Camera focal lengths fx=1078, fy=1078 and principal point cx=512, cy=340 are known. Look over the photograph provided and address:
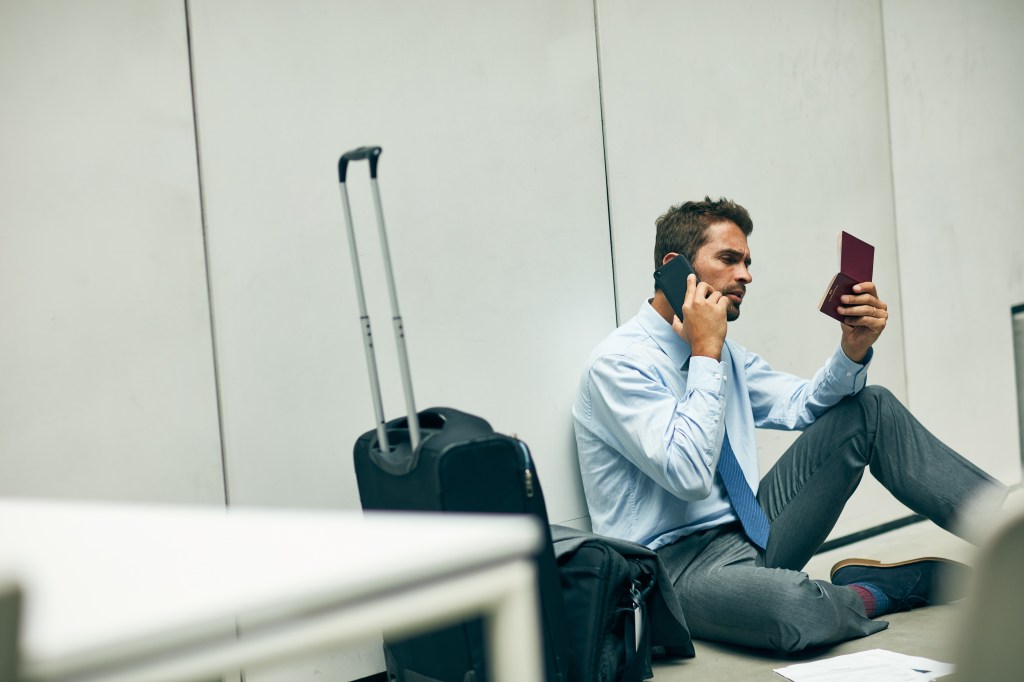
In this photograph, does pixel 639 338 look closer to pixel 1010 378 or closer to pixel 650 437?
pixel 650 437

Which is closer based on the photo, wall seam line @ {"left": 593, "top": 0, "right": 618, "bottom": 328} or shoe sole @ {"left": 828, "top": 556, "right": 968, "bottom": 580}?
shoe sole @ {"left": 828, "top": 556, "right": 968, "bottom": 580}

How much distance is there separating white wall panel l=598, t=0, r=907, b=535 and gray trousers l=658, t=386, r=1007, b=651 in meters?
0.60

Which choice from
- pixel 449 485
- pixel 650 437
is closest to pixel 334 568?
pixel 449 485

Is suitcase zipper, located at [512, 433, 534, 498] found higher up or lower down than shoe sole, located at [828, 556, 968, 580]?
higher up

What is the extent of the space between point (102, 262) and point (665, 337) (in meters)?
1.35

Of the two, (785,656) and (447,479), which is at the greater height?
(447,479)

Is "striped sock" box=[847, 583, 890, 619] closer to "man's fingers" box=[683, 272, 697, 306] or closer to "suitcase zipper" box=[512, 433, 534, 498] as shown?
"man's fingers" box=[683, 272, 697, 306]

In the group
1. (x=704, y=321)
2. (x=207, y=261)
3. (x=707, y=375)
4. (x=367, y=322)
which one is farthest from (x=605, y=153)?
(x=207, y=261)

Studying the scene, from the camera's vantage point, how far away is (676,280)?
2.71 metres

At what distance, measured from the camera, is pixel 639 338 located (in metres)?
2.72

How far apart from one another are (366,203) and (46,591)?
1932 mm

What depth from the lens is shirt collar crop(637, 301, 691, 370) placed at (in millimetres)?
2736

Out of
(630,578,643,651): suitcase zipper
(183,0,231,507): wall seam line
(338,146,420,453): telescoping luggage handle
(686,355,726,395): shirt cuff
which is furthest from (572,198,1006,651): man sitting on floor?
(183,0,231,507): wall seam line

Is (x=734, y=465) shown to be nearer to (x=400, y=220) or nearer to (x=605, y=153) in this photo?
(x=605, y=153)
